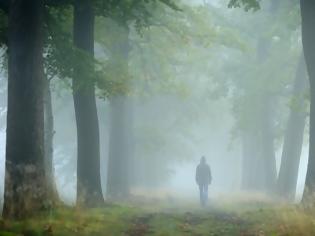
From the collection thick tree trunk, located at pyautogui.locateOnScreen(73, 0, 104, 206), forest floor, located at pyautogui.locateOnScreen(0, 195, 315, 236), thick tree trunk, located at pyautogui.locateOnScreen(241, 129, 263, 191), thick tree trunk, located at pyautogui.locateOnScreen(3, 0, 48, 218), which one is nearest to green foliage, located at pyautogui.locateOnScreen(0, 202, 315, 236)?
forest floor, located at pyautogui.locateOnScreen(0, 195, 315, 236)

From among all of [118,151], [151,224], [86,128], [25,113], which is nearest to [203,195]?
[118,151]

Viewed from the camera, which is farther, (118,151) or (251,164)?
(251,164)

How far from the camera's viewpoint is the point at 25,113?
38.3ft

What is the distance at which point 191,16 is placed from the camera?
79.8 feet

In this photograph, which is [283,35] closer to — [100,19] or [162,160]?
[100,19]

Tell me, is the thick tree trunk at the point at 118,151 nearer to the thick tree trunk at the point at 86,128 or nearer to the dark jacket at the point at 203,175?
the dark jacket at the point at 203,175

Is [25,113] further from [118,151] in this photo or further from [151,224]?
[118,151]

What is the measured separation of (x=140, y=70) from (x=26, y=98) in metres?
16.2

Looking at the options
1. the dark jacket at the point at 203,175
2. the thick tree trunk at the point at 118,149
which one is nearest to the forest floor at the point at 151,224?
the dark jacket at the point at 203,175

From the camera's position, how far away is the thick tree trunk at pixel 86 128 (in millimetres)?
16266

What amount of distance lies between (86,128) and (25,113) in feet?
16.6

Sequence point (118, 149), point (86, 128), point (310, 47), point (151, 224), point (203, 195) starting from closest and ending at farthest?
1. point (151, 224)
2. point (310, 47)
3. point (86, 128)
4. point (203, 195)
5. point (118, 149)

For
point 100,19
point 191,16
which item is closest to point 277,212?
point 100,19

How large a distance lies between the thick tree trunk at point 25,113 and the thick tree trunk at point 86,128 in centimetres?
419
